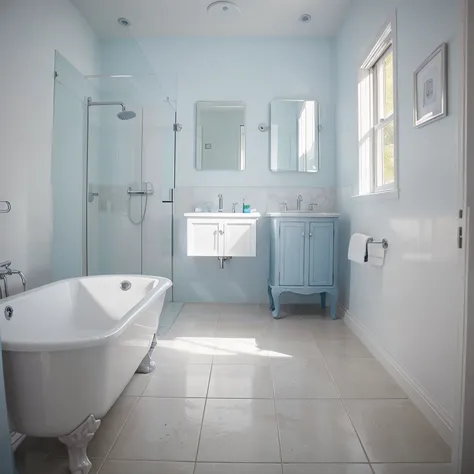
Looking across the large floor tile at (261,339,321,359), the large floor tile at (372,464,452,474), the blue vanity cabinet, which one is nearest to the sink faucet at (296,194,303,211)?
the blue vanity cabinet

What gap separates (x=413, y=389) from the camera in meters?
1.76

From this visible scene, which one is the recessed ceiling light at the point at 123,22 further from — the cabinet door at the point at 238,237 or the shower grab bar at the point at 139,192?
the cabinet door at the point at 238,237

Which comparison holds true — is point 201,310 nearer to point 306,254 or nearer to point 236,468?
point 306,254

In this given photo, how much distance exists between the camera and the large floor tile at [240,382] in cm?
185

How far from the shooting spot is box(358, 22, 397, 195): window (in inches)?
96.7

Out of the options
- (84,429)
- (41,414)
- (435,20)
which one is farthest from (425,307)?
(41,414)

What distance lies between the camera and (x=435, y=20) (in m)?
1.58

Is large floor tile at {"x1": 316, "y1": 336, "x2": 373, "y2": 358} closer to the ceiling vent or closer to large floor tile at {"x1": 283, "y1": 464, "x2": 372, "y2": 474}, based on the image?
large floor tile at {"x1": 283, "y1": 464, "x2": 372, "y2": 474}

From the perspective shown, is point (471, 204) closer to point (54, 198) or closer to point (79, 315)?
point (79, 315)

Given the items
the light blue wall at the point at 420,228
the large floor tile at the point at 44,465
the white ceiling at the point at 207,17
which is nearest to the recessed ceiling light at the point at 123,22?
the white ceiling at the point at 207,17

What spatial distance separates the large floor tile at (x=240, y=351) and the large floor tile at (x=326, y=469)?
0.92 meters

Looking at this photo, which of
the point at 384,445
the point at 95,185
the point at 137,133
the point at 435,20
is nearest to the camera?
the point at 384,445

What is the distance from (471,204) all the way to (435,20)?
972mm

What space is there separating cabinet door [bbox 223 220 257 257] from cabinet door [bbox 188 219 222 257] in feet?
0.26
